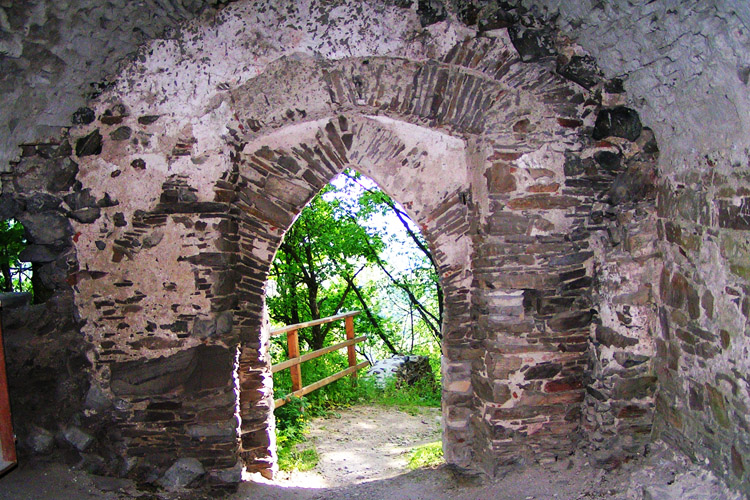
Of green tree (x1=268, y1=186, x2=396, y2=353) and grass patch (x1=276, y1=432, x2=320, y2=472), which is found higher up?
green tree (x1=268, y1=186, x2=396, y2=353)

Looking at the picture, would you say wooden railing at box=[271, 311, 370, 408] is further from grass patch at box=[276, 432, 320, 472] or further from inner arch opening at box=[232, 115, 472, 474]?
inner arch opening at box=[232, 115, 472, 474]

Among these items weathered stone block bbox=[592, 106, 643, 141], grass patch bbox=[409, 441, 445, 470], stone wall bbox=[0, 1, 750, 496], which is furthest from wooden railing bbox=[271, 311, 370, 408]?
weathered stone block bbox=[592, 106, 643, 141]

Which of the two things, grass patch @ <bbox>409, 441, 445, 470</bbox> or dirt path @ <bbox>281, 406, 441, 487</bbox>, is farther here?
dirt path @ <bbox>281, 406, 441, 487</bbox>

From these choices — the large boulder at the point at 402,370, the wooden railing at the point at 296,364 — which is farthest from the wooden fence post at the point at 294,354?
the large boulder at the point at 402,370

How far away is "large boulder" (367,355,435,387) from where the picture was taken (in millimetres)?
8172

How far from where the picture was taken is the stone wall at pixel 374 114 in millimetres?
3490

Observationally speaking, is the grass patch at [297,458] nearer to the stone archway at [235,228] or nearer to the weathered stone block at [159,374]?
the stone archway at [235,228]

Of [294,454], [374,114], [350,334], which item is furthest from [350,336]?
[374,114]

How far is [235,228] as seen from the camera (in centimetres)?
392

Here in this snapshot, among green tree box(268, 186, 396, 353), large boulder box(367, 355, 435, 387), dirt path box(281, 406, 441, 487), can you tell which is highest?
green tree box(268, 186, 396, 353)

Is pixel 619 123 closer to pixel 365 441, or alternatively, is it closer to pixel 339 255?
pixel 365 441

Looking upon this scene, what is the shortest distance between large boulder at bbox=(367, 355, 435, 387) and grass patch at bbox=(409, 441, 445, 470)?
2.28 meters

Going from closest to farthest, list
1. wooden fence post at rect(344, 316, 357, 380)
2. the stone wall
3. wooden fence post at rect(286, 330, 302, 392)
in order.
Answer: the stone wall, wooden fence post at rect(286, 330, 302, 392), wooden fence post at rect(344, 316, 357, 380)

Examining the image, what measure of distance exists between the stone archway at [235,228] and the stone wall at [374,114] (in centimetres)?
1
